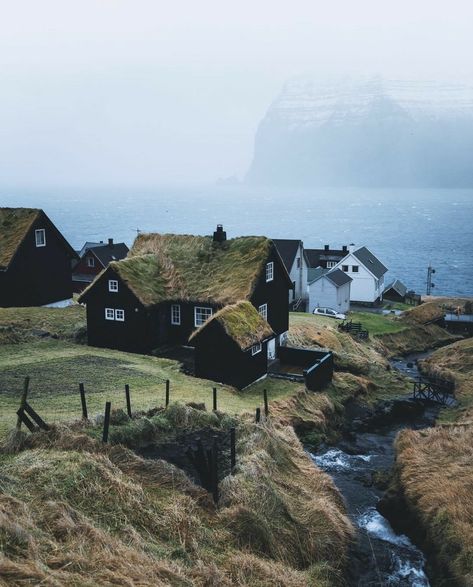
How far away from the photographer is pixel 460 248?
169250 millimetres

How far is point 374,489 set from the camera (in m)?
26.7

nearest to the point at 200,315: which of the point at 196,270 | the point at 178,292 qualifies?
the point at 178,292

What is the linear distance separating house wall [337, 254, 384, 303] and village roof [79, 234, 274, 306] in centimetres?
3546

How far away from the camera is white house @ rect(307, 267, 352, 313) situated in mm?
68000

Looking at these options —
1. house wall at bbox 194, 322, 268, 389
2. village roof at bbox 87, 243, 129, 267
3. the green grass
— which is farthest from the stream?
village roof at bbox 87, 243, 129, 267

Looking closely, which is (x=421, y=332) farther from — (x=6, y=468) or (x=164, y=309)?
(x=6, y=468)

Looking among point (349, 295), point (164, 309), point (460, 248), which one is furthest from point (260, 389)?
point (460, 248)

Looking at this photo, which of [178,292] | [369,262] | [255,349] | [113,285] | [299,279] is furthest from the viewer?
[369,262]

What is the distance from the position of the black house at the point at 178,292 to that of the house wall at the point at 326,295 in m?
26.6

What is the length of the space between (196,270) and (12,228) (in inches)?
617

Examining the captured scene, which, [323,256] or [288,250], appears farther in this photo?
[323,256]

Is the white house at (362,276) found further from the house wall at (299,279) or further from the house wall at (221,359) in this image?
the house wall at (221,359)

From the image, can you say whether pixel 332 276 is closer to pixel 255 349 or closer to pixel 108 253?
pixel 108 253

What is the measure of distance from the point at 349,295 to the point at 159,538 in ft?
188
